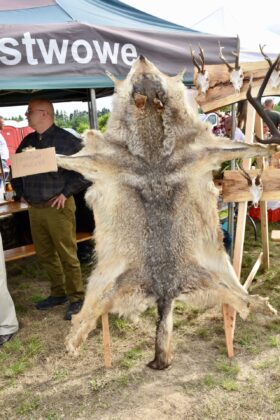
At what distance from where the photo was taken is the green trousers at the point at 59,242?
374 cm

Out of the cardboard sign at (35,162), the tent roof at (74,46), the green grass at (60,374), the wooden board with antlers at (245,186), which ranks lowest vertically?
the green grass at (60,374)

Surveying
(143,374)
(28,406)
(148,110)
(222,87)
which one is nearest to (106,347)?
(143,374)

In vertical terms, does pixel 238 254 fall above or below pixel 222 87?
below

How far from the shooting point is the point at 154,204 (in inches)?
90.9

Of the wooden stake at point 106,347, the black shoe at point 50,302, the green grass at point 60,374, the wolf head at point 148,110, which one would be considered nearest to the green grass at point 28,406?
the green grass at point 60,374

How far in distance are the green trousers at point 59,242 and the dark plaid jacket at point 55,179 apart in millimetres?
129

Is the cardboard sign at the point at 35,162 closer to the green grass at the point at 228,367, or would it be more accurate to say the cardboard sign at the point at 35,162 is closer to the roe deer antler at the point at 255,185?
the roe deer antler at the point at 255,185

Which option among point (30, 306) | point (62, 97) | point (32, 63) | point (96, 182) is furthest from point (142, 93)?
point (62, 97)

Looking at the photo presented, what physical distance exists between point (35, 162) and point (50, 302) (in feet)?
7.10

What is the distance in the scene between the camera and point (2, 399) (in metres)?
2.88

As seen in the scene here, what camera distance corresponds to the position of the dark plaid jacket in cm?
366

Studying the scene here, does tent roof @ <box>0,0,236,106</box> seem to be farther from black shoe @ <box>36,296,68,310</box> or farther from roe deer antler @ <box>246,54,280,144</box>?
black shoe @ <box>36,296,68,310</box>

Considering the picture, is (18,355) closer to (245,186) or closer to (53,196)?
(53,196)

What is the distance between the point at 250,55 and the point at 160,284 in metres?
3.49
